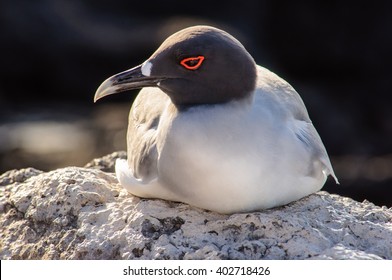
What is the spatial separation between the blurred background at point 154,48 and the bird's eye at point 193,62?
1046cm

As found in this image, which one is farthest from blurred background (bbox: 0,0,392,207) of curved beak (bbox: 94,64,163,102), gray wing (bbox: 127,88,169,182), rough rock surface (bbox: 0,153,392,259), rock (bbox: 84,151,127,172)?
curved beak (bbox: 94,64,163,102)

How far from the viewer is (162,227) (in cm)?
697

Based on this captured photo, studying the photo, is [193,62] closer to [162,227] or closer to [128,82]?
[128,82]

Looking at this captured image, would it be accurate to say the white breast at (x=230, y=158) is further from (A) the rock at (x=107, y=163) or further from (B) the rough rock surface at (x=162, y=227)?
(A) the rock at (x=107, y=163)

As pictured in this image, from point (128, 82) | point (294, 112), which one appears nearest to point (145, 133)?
point (128, 82)

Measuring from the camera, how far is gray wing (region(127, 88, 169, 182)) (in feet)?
23.4

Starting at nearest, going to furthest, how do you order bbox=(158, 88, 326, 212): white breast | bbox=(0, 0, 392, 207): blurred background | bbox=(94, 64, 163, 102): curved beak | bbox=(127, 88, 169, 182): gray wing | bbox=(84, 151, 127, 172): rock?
1. bbox=(158, 88, 326, 212): white breast
2. bbox=(94, 64, 163, 102): curved beak
3. bbox=(127, 88, 169, 182): gray wing
4. bbox=(84, 151, 127, 172): rock
5. bbox=(0, 0, 392, 207): blurred background

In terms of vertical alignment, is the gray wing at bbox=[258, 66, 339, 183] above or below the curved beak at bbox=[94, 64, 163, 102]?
below

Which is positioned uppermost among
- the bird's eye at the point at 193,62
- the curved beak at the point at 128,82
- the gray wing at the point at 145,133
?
the bird's eye at the point at 193,62

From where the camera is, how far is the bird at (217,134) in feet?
22.0

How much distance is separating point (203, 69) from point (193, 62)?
90 mm

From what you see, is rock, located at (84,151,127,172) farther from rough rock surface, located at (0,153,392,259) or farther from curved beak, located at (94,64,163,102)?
curved beak, located at (94,64,163,102)

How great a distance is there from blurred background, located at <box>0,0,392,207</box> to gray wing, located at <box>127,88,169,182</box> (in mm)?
9313

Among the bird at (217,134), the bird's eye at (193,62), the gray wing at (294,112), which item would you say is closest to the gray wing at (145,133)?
the bird at (217,134)
